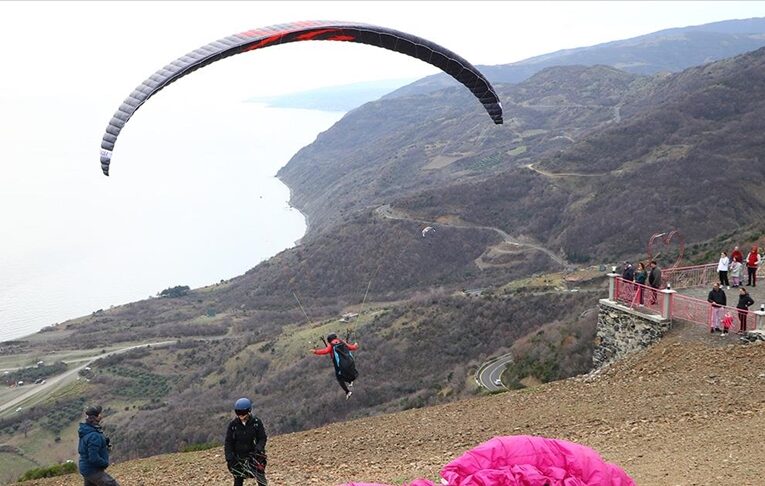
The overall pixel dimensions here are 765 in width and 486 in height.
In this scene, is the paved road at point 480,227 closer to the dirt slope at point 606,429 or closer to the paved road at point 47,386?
the paved road at point 47,386

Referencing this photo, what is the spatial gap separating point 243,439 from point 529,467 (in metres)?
3.43

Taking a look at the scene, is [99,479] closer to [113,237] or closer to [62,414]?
[62,414]

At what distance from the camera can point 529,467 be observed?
3838mm

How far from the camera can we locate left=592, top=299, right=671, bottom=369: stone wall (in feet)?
45.6

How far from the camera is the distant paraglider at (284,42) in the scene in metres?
8.84

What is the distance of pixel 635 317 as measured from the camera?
14.4 meters

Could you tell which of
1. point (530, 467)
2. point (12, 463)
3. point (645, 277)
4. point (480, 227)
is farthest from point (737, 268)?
point (480, 227)

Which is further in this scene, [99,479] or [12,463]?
[12,463]

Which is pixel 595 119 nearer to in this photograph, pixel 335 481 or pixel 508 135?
pixel 508 135

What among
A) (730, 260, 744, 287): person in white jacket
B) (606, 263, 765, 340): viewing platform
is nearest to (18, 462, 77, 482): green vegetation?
(606, 263, 765, 340): viewing platform

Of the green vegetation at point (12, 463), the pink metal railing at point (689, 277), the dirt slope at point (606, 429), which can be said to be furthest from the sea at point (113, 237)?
the pink metal railing at point (689, 277)

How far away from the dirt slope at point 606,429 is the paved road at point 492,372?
993cm

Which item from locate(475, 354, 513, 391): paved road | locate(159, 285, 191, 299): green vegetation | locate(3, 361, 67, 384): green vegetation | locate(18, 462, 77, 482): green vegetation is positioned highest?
locate(18, 462, 77, 482): green vegetation

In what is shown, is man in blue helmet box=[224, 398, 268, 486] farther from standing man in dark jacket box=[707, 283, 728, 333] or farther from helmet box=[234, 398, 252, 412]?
standing man in dark jacket box=[707, 283, 728, 333]
